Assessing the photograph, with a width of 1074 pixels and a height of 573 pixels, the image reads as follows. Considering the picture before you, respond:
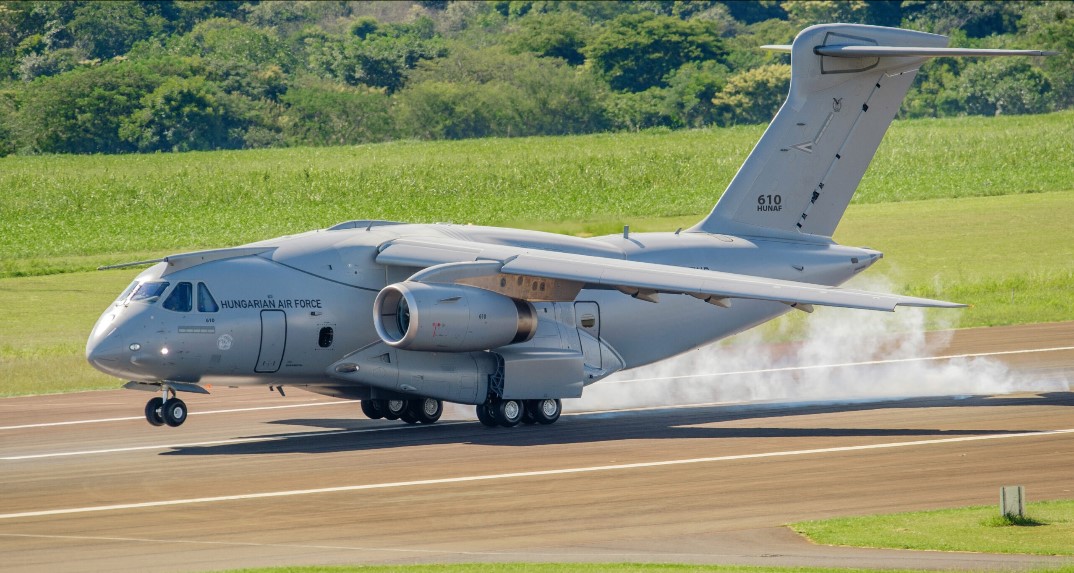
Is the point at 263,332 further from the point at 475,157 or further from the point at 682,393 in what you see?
the point at 475,157

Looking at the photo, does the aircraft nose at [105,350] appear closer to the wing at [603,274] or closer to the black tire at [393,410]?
the wing at [603,274]

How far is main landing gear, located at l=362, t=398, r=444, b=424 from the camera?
1025 inches

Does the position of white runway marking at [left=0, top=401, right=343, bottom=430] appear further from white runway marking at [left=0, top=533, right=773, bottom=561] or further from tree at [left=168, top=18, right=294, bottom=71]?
tree at [left=168, top=18, right=294, bottom=71]

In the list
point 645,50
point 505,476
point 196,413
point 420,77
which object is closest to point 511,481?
point 505,476

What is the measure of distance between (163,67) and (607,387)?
182 ft

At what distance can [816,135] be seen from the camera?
92.8ft

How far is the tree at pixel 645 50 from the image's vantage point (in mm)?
108125

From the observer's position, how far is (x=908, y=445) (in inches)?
846

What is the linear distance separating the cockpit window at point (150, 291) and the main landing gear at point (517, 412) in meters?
5.35

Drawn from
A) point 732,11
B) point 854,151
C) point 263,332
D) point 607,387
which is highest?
point 732,11

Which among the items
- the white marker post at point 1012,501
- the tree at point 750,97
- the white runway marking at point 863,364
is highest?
the tree at point 750,97

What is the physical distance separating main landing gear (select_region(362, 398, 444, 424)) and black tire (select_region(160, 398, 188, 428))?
11.8ft

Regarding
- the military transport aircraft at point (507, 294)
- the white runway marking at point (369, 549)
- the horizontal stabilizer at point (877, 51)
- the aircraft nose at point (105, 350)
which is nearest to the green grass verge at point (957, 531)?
the white runway marking at point (369, 549)

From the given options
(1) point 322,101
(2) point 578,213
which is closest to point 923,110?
(1) point 322,101
